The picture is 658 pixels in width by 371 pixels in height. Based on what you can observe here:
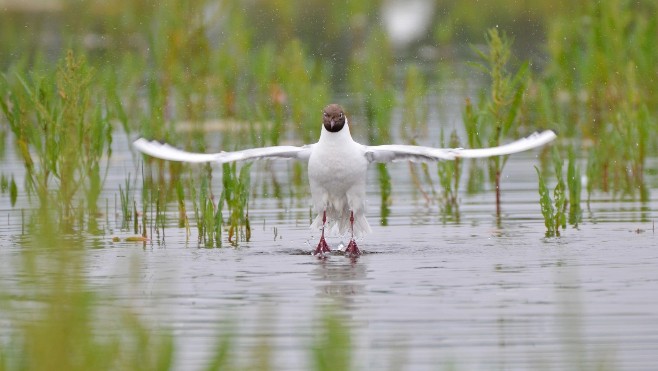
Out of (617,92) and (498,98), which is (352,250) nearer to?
(498,98)

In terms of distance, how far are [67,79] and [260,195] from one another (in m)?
2.87

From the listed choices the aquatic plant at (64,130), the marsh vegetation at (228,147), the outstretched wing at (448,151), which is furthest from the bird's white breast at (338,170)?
the aquatic plant at (64,130)

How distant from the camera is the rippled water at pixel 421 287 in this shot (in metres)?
6.46

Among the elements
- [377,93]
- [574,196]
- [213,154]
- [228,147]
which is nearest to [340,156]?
[213,154]

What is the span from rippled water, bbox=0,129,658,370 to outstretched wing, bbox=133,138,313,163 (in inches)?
22.7

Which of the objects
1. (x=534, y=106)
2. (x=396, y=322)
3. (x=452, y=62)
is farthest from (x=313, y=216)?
(x=452, y=62)

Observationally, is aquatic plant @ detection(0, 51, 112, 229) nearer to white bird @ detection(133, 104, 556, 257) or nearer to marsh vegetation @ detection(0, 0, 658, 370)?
marsh vegetation @ detection(0, 0, 658, 370)

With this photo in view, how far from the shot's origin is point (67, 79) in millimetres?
10797

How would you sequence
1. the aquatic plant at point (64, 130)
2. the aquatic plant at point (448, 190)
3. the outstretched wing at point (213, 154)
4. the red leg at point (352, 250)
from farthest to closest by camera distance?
the aquatic plant at point (448, 190), the aquatic plant at point (64, 130), the outstretched wing at point (213, 154), the red leg at point (352, 250)

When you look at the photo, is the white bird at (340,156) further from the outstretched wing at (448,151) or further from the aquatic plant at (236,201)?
the aquatic plant at (236,201)

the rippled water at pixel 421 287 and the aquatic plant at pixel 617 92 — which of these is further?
the aquatic plant at pixel 617 92

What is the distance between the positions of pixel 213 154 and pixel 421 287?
108 inches

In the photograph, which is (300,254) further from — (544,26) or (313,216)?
(544,26)

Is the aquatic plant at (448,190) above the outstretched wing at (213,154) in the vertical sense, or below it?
below
